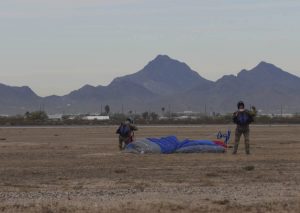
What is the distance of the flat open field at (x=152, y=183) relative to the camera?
1377 centimetres

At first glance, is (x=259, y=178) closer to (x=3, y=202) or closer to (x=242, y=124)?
(x=3, y=202)

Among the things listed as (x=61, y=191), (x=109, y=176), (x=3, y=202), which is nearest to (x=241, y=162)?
(x=109, y=176)

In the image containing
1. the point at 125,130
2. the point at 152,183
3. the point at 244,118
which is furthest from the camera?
the point at 125,130

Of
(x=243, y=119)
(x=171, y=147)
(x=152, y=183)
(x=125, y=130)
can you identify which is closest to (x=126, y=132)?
(x=125, y=130)

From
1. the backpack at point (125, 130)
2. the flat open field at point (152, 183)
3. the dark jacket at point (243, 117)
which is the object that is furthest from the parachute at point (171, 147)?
the dark jacket at point (243, 117)

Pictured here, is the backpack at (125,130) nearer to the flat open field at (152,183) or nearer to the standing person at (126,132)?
the standing person at (126,132)

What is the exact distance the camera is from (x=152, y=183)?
17875 millimetres

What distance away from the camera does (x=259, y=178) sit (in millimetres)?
18859

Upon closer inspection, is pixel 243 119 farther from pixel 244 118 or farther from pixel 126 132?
pixel 126 132

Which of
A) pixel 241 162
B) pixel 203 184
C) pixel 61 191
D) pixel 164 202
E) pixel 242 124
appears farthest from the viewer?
pixel 242 124

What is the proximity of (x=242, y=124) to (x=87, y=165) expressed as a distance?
6.61 meters

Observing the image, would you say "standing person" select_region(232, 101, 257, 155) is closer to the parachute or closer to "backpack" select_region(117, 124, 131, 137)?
the parachute

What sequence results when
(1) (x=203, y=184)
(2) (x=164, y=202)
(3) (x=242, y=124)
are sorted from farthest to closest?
(3) (x=242, y=124)
(1) (x=203, y=184)
(2) (x=164, y=202)

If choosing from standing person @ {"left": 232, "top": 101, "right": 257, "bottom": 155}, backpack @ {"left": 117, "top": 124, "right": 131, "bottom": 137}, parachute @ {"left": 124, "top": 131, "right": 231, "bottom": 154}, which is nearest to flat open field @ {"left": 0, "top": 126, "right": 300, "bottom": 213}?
standing person @ {"left": 232, "top": 101, "right": 257, "bottom": 155}
